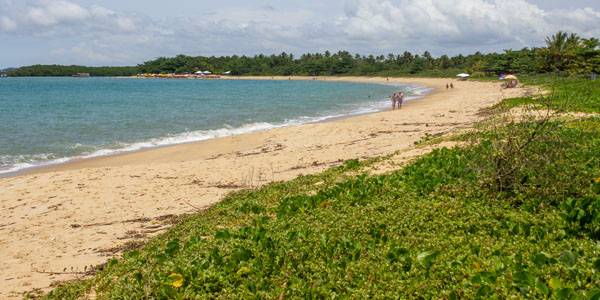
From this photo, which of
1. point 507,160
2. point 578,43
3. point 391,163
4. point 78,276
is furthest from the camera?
point 578,43

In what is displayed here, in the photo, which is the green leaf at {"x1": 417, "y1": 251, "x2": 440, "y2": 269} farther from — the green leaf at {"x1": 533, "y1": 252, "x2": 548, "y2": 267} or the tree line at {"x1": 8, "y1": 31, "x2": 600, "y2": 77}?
the tree line at {"x1": 8, "y1": 31, "x2": 600, "y2": 77}

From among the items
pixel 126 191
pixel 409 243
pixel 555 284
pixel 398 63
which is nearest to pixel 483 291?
pixel 555 284

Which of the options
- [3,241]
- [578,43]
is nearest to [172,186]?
[3,241]

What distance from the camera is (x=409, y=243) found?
15.5ft

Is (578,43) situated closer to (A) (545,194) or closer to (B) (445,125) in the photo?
(B) (445,125)

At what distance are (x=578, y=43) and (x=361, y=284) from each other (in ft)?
207

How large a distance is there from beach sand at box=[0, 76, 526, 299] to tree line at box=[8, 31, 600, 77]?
4424 centimetres

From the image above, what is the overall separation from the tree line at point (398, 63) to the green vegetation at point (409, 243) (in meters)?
49.7

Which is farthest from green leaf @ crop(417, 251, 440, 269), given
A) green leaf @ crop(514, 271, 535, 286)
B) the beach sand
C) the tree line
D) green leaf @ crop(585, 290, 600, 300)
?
the tree line

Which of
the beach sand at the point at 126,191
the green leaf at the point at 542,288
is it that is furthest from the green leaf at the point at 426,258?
the beach sand at the point at 126,191

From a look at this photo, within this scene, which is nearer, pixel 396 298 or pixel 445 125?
pixel 396 298

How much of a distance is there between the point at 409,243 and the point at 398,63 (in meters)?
150

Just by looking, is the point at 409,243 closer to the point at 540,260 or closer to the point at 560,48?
the point at 540,260

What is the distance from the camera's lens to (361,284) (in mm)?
3898
